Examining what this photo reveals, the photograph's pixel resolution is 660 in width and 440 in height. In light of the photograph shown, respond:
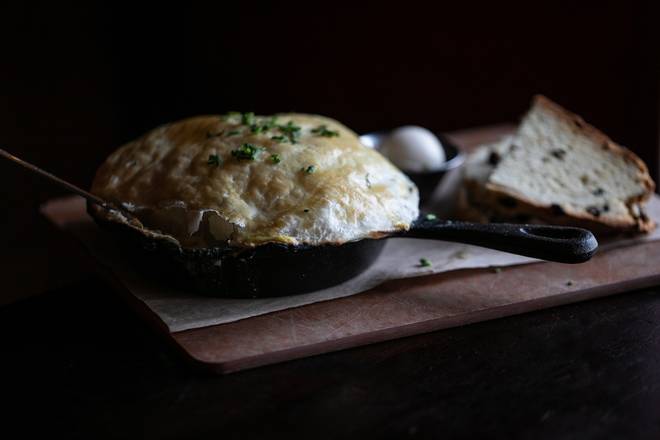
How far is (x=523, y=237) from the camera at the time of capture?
2.36 m

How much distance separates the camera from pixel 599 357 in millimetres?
2193

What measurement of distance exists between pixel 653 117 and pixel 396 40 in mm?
1760

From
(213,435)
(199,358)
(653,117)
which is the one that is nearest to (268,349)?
(199,358)

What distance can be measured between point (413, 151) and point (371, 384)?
151 centimetres

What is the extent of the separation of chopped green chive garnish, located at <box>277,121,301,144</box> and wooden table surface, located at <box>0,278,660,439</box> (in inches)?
32.0

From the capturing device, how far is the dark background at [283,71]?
491cm

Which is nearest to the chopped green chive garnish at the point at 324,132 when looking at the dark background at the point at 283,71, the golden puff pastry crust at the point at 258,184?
the golden puff pastry crust at the point at 258,184

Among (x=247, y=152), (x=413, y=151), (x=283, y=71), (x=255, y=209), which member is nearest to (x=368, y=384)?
(x=255, y=209)

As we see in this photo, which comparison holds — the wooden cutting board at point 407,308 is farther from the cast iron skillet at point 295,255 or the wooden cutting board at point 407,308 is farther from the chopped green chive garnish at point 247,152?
the chopped green chive garnish at point 247,152

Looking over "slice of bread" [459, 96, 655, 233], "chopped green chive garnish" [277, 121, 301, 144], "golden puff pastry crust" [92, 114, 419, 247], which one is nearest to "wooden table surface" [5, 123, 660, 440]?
"golden puff pastry crust" [92, 114, 419, 247]

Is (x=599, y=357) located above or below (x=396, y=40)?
below

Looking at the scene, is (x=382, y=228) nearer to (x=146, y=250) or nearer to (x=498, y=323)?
(x=498, y=323)

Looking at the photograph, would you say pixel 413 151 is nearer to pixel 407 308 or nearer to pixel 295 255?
pixel 407 308

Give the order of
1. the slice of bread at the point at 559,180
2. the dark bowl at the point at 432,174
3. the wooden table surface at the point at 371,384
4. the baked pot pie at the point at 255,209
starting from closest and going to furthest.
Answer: the wooden table surface at the point at 371,384 → the baked pot pie at the point at 255,209 → the slice of bread at the point at 559,180 → the dark bowl at the point at 432,174
